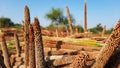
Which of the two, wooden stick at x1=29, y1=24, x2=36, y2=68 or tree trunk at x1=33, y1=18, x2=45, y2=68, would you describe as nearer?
tree trunk at x1=33, y1=18, x2=45, y2=68

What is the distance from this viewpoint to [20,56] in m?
6.83

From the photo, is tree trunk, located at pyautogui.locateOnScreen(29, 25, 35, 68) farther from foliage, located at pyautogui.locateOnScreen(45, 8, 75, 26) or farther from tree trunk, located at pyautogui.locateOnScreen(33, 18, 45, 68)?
foliage, located at pyautogui.locateOnScreen(45, 8, 75, 26)

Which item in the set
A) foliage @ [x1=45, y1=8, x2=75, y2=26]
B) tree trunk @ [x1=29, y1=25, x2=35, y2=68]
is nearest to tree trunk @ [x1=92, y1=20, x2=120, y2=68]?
tree trunk @ [x1=29, y1=25, x2=35, y2=68]

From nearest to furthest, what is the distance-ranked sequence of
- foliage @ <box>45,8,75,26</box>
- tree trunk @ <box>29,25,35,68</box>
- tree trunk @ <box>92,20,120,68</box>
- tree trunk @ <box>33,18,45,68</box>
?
1. tree trunk @ <box>92,20,120,68</box>
2. tree trunk @ <box>33,18,45,68</box>
3. tree trunk @ <box>29,25,35,68</box>
4. foliage @ <box>45,8,75,26</box>

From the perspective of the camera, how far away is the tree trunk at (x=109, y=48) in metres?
3.35

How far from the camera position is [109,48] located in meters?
3.40

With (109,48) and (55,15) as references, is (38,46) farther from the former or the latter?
(55,15)

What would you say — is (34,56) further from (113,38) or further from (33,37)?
(113,38)

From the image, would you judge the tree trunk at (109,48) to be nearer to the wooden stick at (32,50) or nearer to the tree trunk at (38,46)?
the tree trunk at (38,46)

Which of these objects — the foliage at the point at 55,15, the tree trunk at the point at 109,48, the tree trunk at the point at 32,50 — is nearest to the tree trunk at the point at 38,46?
the tree trunk at the point at 32,50

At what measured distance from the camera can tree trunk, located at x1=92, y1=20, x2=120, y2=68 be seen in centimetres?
335

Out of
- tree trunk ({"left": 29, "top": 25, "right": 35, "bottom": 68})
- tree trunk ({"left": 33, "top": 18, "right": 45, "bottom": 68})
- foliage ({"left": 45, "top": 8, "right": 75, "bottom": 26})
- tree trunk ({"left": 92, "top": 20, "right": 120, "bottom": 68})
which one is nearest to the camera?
tree trunk ({"left": 92, "top": 20, "right": 120, "bottom": 68})

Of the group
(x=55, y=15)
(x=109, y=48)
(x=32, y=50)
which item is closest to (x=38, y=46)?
(x=32, y=50)

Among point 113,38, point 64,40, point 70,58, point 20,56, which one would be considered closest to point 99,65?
point 113,38
